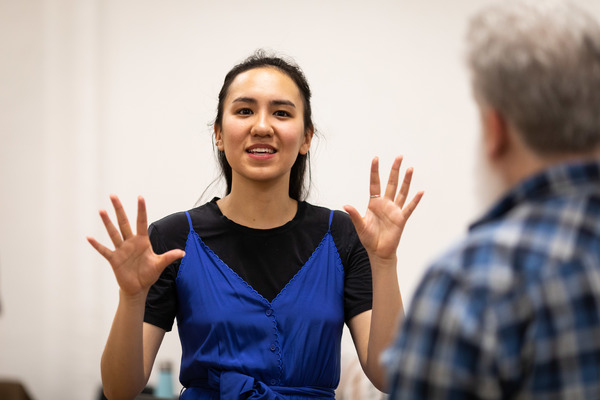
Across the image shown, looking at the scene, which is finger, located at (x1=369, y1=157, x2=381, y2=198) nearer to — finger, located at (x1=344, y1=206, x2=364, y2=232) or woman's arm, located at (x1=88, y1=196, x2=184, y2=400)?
finger, located at (x1=344, y1=206, x2=364, y2=232)

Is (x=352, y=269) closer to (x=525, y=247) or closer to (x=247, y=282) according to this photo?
(x=247, y=282)

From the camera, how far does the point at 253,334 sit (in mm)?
1758

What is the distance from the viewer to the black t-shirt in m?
1.83

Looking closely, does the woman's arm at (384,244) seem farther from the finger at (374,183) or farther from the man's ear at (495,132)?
the man's ear at (495,132)

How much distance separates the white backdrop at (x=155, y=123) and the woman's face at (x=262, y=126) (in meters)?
1.37

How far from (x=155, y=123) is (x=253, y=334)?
7.86 ft

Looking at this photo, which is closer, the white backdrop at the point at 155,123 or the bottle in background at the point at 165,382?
the white backdrop at the point at 155,123

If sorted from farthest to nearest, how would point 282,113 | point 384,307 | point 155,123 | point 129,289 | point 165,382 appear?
point 155,123, point 165,382, point 282,113, point 384,307, point 129,289

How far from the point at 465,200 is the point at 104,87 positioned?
6.67ft

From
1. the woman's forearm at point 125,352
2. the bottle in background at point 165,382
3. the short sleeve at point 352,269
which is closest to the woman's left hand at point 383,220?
the short sleeve at point 352,269

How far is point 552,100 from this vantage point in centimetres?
85

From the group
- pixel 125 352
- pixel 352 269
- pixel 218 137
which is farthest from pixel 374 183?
pixel 125 352

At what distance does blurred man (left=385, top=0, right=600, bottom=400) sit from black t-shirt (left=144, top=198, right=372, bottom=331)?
0.97m

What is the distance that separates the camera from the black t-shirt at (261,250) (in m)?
1.83
